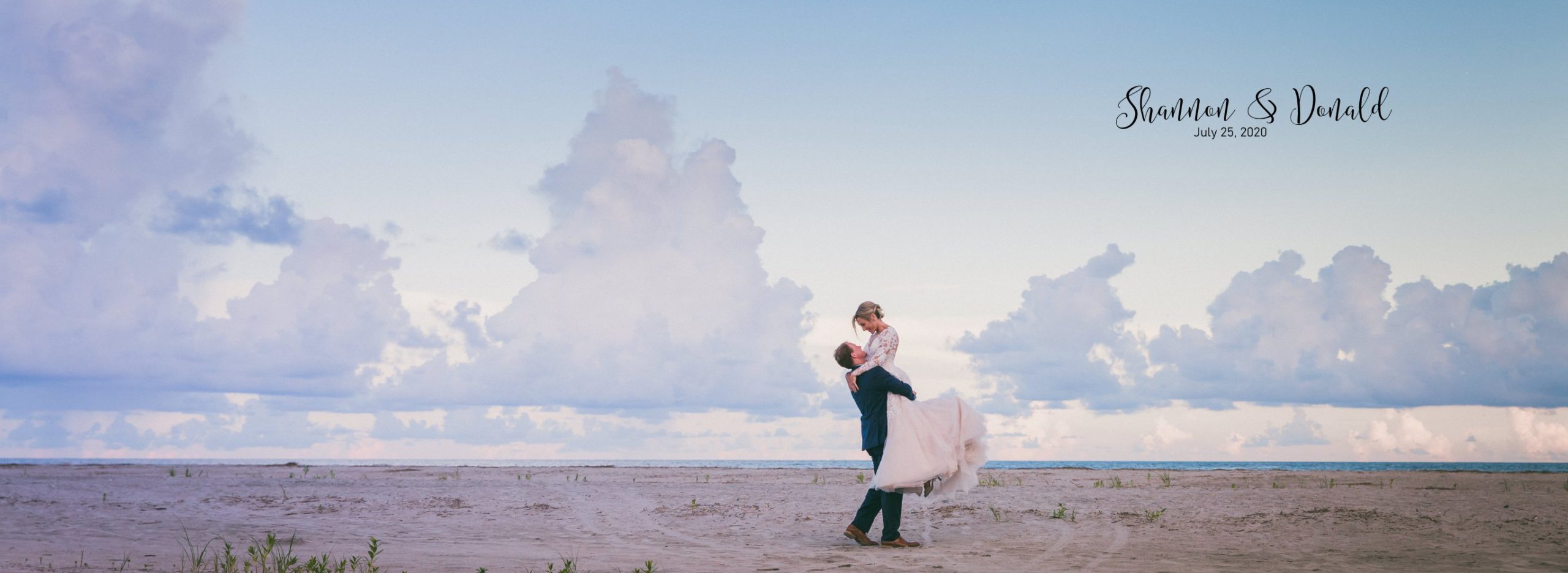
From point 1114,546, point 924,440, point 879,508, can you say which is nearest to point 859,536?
point 879,508

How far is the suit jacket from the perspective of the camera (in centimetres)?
942

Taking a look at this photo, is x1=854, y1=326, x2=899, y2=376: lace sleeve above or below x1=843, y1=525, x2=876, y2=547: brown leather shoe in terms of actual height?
above

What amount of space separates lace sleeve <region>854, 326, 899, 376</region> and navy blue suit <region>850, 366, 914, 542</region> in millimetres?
56

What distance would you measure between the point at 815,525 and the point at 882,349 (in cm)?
370

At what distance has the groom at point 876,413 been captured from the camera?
31.0 feet

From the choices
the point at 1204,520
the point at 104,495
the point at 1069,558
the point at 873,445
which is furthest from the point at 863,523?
the point at 104,495

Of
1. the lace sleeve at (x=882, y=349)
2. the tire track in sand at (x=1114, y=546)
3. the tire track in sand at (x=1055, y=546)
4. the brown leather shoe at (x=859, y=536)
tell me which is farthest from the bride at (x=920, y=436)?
the tire track in sand at (x=1114, y=546)

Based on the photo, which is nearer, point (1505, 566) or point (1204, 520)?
point (1505, 566)

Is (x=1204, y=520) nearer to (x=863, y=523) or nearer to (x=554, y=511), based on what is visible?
(x=863, y=523)

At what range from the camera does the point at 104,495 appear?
16.9 metres

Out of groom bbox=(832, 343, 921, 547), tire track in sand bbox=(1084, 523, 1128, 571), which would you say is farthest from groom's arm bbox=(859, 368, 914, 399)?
tire track in sand bbox=(1084, 523, 1128, 571)

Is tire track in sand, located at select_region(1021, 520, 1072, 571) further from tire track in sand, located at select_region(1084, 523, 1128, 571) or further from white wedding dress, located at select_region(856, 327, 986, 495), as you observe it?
white wedding dress, located at select_region(856, 327, 986, 495)

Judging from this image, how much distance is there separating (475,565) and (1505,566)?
897 cm

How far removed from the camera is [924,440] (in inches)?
375
